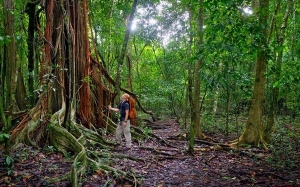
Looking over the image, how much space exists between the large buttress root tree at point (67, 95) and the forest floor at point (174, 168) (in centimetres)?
33

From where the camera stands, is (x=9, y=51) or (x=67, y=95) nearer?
(x=9, y=51)

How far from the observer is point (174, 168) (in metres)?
6.61

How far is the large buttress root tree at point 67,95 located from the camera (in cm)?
636

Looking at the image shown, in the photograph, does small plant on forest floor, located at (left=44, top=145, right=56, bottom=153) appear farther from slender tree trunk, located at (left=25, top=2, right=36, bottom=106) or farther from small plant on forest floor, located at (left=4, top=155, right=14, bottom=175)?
slender tree trunk, located at (left=25, top=2, right=36, bottom=106)

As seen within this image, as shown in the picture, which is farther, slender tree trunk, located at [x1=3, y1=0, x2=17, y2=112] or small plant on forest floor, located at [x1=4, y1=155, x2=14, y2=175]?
slender tree trunk, located at [x1=3, y1=0, x2=17, y2=112]

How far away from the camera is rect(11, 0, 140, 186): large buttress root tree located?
6359 mm

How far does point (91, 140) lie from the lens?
24.1ft

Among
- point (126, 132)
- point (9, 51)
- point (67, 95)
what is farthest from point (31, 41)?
point (126, 132)

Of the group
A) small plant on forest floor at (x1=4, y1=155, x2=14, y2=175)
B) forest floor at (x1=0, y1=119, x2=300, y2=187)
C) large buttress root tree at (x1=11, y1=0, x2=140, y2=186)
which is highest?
large buttress root tree at (x1=11, y1=0, x2=140, y2=186)

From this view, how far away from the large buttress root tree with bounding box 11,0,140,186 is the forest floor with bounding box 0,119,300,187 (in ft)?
1.09

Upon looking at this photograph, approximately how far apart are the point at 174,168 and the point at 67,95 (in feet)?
10.9

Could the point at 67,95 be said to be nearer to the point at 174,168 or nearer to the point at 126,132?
the point at 126,132

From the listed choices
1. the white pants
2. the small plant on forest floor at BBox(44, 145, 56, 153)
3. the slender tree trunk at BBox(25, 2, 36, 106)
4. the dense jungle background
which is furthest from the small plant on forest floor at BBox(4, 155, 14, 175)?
the white pants

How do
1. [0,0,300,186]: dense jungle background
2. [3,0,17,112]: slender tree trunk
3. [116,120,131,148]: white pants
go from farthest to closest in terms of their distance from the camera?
[116,120,131,148]: white pants → [3,0,17,112]: slender tree trunk → [0,0,300,186]: dense jungle background
